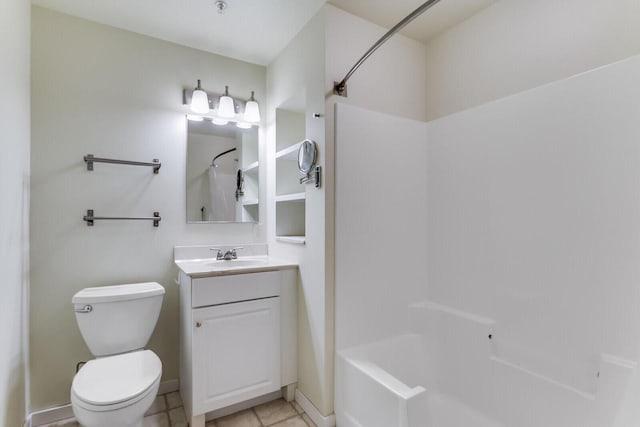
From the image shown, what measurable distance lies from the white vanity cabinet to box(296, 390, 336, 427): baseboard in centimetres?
12

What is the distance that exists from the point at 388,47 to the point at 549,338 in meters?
A: 1.90

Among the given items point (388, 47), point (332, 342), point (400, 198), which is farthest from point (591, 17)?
point (332, 342)

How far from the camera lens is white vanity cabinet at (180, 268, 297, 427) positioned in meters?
1.70

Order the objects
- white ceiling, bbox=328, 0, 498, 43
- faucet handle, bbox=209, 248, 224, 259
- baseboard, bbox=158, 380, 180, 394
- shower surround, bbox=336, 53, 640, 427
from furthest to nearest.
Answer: faucet handle, bbox=209, 248, 224, 259, baseboard, bbox=158, 380, 180, 394, white ceiling, bbox=328, 0, 498, 43, shower surround, bbox=336, 53, 640, 427

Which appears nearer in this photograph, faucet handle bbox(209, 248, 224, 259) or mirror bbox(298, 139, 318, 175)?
mirror bbox(298, 139, 318, 175)

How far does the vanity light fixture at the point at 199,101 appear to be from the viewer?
214 cm

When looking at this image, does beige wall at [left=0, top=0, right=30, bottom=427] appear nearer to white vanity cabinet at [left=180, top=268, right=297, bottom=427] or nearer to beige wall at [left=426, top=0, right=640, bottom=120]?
white vanity cabinet at [left=180, top=268, right=297, bottom=427]

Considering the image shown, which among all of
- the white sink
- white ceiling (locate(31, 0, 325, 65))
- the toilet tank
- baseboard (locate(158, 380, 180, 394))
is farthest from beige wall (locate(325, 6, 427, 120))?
baseboard (locate(158, 380, 180, 394))

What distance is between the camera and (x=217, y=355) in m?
1.75

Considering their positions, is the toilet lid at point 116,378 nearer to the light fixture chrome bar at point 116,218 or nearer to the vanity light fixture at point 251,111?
the light fixture chrome bar at point 116,218

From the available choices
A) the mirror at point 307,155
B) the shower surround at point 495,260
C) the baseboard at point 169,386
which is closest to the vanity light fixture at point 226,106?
the mirror at point 307,155

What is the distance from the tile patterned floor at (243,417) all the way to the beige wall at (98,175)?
0.69ft

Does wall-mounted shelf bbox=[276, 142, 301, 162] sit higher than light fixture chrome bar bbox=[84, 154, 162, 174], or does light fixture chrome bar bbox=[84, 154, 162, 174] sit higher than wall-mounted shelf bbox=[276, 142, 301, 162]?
wall-mounted shelf bbox=[276, 142, 301, 162]

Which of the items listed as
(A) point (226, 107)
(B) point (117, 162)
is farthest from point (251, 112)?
(B) point (117, 162)
